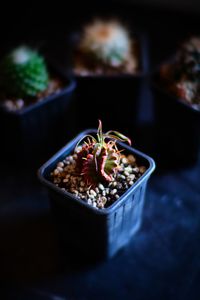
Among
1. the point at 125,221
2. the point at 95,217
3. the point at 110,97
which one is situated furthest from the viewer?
the point at 110,97

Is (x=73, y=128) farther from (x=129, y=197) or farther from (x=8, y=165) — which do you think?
(x=129, y=197)

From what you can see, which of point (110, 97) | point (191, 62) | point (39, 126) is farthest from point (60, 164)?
point (191, 62)

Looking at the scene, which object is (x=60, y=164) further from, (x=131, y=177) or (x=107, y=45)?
(x=107, y=45)

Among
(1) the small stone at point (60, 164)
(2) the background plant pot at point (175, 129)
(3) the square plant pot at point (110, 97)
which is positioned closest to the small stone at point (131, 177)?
(1) the small stone at point (60, 164)

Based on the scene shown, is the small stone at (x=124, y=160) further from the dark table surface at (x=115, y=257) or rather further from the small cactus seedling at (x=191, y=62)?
the small cactus seedling at (x=191, y=62)

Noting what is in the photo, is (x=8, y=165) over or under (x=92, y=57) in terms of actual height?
under

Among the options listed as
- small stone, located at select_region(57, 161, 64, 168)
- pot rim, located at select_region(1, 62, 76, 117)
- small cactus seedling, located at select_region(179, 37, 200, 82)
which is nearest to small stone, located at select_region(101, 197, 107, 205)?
small stone, located at select_region(57, 161, 64, 168)

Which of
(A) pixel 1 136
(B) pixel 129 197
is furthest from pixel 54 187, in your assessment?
(A) pixel 1 136

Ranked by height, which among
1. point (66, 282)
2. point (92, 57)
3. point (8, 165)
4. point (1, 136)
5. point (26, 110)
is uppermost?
point (92, 57)
